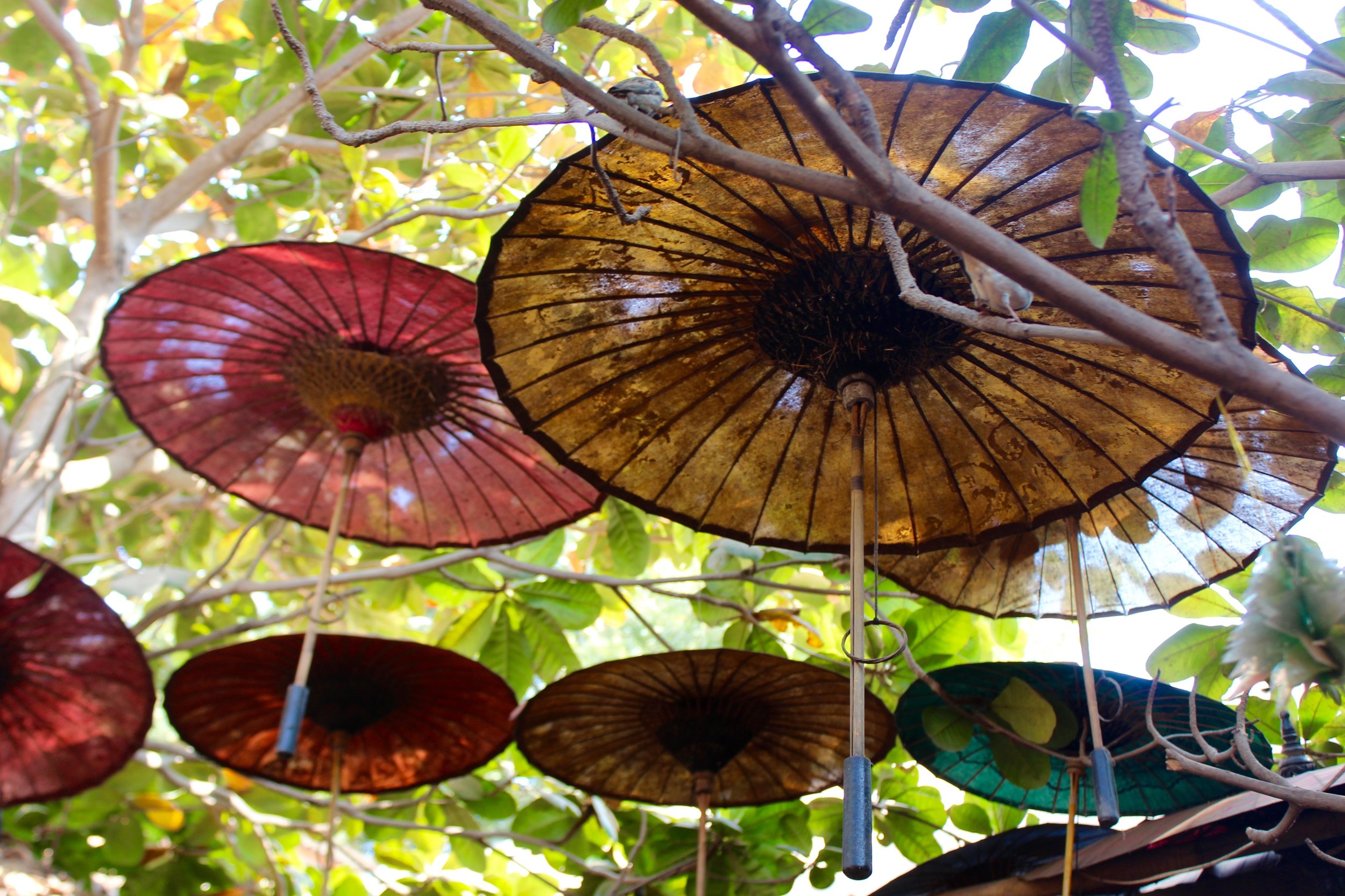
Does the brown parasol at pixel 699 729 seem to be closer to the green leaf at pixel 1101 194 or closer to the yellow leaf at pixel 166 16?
the green leaf at pixel 1101 194

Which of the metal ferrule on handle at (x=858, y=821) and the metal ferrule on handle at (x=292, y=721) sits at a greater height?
the metal ferrule on handle at (x=292, y=721)

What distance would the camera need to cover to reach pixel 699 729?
92.6 inches

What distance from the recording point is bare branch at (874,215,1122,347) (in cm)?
94

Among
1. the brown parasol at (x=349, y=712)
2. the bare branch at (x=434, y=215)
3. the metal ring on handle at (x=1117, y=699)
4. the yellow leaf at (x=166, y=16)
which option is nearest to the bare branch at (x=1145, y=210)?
the metal ring on handle at (x=1117, y=699)

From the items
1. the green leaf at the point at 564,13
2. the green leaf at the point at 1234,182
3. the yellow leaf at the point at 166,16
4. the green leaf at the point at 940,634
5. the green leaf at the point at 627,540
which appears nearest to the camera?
the green leaf at the point at 564,13

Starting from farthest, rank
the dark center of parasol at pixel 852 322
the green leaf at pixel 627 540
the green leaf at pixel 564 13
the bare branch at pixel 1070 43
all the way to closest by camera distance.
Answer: the green leaf at pixel 627 540, the dark center of parasol at pixel 852 322, the green leaf at pixel 564 13, the bare branch at pixel 1070 43

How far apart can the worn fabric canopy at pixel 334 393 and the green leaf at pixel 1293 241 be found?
1660mm

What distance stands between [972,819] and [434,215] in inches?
93.4

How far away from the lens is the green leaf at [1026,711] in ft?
6.25

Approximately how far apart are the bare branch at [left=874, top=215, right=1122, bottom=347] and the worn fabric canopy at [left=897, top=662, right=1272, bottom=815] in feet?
3.38

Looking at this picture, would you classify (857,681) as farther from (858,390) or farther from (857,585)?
(858,390)

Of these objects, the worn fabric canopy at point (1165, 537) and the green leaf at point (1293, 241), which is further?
the green leaf at point (1293, 241)

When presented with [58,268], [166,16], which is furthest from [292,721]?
[166,16]

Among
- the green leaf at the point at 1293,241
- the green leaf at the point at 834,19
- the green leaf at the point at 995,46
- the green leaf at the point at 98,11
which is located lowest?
the green leaf at the point at 834,19
